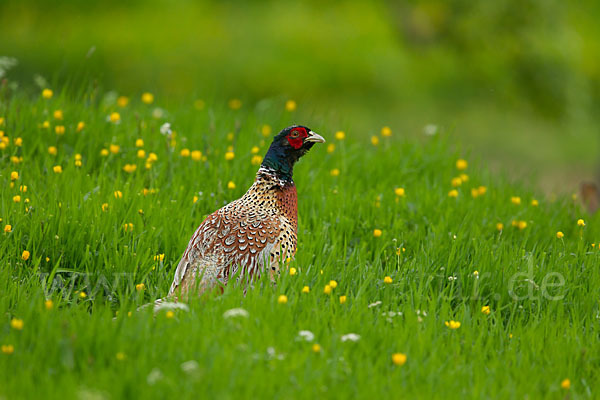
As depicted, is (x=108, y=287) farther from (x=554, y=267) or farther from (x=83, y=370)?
(x=554, y=267)

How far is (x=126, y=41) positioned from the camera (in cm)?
1592

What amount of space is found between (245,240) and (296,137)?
2.95 feet

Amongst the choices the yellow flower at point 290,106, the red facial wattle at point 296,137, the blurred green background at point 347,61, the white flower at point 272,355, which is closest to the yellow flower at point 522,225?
the red facial wattle at point 296,137

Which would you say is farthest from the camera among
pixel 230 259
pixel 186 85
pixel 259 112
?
pixel 186 85

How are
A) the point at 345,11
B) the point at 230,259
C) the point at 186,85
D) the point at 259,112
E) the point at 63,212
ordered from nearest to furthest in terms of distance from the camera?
the point at 230,259
the point at 63,212
the point at 259,112
the point at 186,85
the point at 345,11

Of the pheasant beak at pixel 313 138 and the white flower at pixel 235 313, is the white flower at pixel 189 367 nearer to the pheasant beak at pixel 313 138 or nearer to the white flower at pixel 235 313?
the white flower at pixel 235 313

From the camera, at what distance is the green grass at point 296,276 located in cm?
337

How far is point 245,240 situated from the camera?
4.29 meters

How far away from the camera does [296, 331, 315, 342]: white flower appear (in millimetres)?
3568

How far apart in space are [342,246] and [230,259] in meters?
1.44

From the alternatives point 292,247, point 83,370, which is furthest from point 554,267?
point 83,370

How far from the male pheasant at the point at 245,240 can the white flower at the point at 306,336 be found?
71 cm

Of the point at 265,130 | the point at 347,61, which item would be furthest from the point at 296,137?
the point at 347,61

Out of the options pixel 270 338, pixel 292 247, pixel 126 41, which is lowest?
pixel 270 338
